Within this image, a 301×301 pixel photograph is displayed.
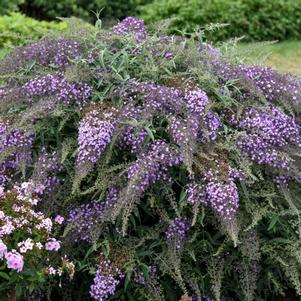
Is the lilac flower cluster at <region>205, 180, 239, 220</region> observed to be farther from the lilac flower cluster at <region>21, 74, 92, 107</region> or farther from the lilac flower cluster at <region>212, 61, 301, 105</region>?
the lilac flower cluster at <region>21, 74, 92, 107</region>

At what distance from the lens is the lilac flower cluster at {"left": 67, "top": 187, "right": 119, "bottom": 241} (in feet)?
11.4

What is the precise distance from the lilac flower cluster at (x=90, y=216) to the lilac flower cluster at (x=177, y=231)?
313mm

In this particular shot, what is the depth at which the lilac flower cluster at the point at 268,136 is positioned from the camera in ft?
11.9

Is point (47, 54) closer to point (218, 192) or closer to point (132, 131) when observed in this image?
point (132, 131)

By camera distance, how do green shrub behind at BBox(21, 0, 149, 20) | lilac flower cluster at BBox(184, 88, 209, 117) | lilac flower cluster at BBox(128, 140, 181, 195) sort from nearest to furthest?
lilac flower cluster at BBox(128, 140, 181, 195) < lilac flower cluster at BBox(184, 88, 209, 117) < green shrub behind at BBox(21, 0, 149, 20)

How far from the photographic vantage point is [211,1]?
986 cm

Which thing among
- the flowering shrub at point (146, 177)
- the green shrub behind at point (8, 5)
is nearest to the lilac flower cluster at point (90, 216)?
the flowering shrub at point (146, 177)

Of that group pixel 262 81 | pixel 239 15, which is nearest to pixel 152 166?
pixel 262 81

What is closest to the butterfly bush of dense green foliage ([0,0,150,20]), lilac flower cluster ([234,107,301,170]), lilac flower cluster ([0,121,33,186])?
lilac flower cluster ([0,121,33,186])

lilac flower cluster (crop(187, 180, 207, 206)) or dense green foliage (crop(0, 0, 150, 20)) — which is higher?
lilac flower cluster (crop(187, 180, 207, 206))

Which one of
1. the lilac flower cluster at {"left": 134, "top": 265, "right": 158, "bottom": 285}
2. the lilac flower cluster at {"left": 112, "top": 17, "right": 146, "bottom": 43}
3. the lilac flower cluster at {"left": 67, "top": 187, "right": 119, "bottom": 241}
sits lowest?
the lilac flower cluster at {"left": 134, "top": 265, "right": 158, "bottom": 285}

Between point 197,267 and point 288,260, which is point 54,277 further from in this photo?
point 288,260

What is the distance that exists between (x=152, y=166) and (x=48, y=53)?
107cm

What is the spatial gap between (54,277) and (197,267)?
0.74m
